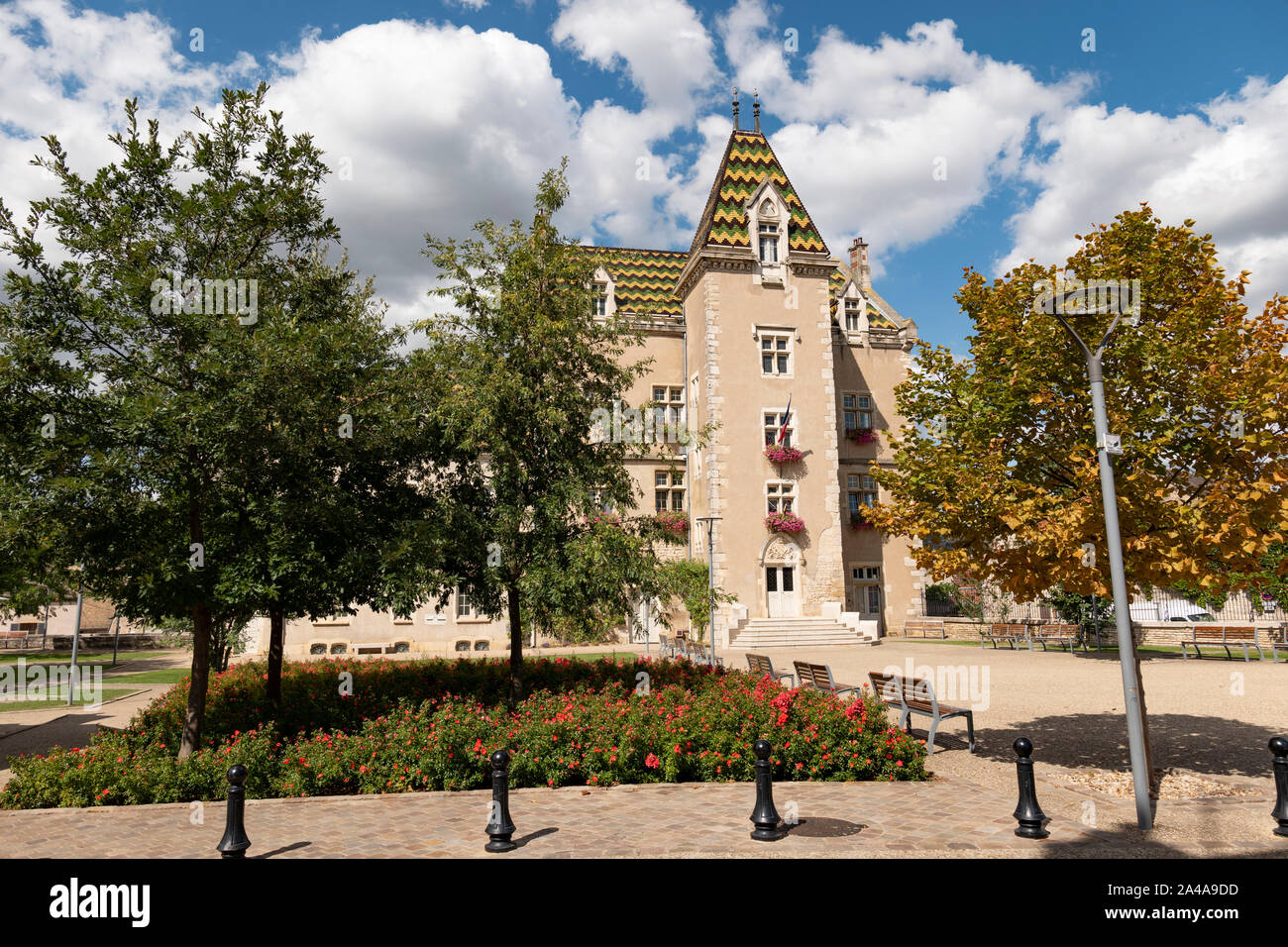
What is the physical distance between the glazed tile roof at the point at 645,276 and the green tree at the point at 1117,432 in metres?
27.4

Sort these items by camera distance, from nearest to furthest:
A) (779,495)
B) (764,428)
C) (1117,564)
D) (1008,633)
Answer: (1117,564) → (1008,633) → (779,495) → (764,428)

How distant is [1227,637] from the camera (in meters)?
24.4

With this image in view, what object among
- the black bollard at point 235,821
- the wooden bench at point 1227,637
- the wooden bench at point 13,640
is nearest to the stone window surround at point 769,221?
the wooden bench at point 1227,637

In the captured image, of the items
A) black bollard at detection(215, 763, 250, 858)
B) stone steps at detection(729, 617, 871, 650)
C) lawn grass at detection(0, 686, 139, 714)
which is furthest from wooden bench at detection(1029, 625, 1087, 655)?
lawn grass at detection(0, 686, 139, 714)

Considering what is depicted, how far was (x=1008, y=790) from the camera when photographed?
29.8ft

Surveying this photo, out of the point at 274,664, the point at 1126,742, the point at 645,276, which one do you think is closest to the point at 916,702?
the point at 1126,742

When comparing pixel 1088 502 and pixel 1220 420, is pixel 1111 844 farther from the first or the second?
pixel 1220 420

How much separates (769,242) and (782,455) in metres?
10.0

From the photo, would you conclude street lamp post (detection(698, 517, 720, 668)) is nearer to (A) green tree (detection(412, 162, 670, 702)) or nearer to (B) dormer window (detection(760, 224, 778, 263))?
(A) green tree (detection(412, 162, 670, 702))

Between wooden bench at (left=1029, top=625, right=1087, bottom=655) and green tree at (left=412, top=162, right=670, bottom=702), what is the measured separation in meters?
22.4

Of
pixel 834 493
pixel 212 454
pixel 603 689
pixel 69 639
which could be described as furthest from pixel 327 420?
pixel 69 639

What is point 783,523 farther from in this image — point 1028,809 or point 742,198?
point 1028,809

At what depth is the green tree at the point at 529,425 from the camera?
39.3 ft
